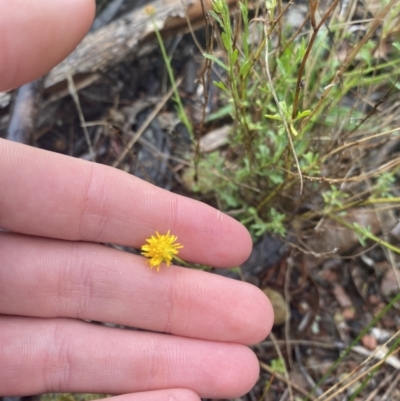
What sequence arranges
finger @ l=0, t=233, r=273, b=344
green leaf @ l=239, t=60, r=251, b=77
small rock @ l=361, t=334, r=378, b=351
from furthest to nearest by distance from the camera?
small rock @ l=361, t=334, r=378, b=351 < finger @ l=0, t=233, r=273, b=344 < green leaf @ l=239, t=60, r=251, b=77

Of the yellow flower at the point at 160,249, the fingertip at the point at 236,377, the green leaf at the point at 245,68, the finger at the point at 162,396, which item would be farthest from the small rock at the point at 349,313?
the green leaf at the point at 245,68

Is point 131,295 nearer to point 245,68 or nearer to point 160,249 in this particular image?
point 160,249

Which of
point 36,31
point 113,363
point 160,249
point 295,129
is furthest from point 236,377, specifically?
point 36,31

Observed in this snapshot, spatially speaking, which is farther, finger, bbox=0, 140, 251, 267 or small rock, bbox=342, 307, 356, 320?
small rock, bbox=342, 307, 356, 320

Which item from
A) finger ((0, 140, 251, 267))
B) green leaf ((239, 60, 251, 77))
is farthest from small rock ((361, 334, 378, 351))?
green leaf ((239, 60, 251, 77))

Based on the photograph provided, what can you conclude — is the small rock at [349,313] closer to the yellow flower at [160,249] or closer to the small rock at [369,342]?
the small rock at [369,342]

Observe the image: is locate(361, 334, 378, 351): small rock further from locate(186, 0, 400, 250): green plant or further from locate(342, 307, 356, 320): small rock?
locate(186, 0, 400, 250): green plant

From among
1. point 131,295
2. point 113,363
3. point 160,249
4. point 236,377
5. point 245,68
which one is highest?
point 245,68
